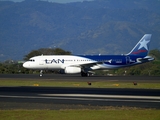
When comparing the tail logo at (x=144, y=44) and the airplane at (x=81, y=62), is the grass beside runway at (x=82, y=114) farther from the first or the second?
the tail logo at (x=144, y=44)

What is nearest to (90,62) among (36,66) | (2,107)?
(36,66)

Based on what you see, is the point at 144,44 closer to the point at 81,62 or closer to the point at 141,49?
the point at 141,49

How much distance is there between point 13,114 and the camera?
750 inches

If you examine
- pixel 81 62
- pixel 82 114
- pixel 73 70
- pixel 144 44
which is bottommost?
pixel 82 114

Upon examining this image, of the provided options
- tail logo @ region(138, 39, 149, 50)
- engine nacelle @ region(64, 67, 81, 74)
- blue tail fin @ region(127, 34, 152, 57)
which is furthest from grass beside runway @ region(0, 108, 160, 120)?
tail logo @ region(138, 39, 149, 50)

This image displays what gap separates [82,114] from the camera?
19.2 meters

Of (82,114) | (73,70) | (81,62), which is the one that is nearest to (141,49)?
(81,62)

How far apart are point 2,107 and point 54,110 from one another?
2.97 m

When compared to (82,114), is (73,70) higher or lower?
higher

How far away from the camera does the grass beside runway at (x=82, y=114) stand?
59.5ft

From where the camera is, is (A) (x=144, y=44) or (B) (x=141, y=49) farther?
(A) (x=144, y=44)

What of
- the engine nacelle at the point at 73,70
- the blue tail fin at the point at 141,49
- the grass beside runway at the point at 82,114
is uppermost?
the blue tail fin at the point at 141,49

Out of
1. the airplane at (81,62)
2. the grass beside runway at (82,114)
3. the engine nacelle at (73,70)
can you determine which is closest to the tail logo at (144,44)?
the airplane at (81,62)

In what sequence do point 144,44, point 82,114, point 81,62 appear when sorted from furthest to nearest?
point 144,44 < point 81,62 < point 82,114
